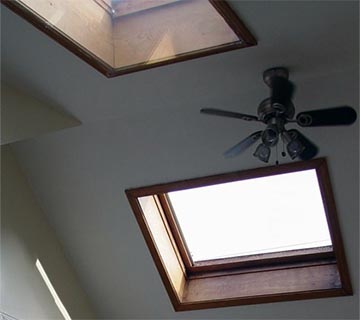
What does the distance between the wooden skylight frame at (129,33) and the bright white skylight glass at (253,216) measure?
4.23 ft

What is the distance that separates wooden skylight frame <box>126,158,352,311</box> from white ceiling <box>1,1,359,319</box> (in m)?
0.07

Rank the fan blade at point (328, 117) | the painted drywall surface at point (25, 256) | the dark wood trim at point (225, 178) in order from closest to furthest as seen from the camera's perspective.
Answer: the fan blade at point (328, 117)
the dark wood trim at point (225, 178)
the painted drywall surface at point (25, 256)

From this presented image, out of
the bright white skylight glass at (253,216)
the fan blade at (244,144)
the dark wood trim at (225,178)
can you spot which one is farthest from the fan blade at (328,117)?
the bright white skylight glass at (253,216)

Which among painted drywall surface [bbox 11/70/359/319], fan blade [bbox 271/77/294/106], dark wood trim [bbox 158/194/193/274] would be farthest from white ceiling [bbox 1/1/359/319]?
dark wood trim [bbox 158/194/193/274]

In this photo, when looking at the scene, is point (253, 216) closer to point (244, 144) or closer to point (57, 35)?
point (244, 144)

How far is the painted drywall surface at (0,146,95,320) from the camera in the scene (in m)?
3.23

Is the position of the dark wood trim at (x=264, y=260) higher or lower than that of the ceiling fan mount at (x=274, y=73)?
lower

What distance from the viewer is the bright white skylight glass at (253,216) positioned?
11.7 feet

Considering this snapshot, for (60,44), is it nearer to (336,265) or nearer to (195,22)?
(195,22)

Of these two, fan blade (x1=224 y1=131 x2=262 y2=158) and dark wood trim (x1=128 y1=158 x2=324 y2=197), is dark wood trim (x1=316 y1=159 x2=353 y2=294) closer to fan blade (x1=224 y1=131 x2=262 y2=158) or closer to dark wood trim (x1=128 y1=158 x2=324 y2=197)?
dark wood trim (x1=128 y1=158 x2=324 y2=197)

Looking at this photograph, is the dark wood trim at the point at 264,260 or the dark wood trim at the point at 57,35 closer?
the dark wood trim at the point at 57,35

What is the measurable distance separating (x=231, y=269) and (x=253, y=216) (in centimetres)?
50

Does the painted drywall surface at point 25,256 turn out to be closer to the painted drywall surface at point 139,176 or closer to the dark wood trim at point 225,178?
the painted drywall surface at point 139,176

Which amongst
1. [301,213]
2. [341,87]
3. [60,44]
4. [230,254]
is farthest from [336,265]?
[60,44]
